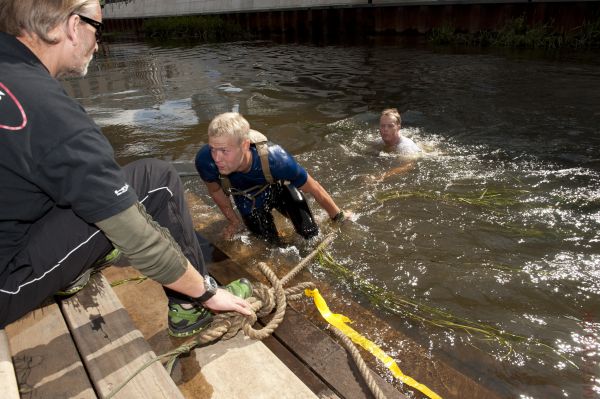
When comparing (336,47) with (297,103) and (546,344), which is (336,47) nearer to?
(297,103)

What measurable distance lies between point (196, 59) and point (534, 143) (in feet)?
49.0

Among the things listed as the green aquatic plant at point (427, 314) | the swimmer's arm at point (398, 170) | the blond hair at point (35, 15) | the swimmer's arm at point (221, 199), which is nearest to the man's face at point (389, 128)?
the swimmer's arm at point (398, 170)

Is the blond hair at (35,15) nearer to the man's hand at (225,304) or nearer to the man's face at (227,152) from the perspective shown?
the man's hand at (225,304)

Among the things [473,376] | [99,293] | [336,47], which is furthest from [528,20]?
[99,293]

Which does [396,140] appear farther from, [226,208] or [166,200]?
[166,200]

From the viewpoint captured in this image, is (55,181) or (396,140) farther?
(396,140)

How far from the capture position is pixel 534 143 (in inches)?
257

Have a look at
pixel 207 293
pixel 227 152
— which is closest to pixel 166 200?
pixel 207 293

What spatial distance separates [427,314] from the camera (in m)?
3.06

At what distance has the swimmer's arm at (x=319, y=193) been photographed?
402cm

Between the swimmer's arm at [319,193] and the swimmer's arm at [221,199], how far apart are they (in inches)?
31.1

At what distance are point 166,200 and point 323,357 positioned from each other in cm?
128

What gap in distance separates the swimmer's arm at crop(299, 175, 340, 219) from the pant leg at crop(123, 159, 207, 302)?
1.79m

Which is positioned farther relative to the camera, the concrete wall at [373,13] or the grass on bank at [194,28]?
the grass on bank at [194,28]
